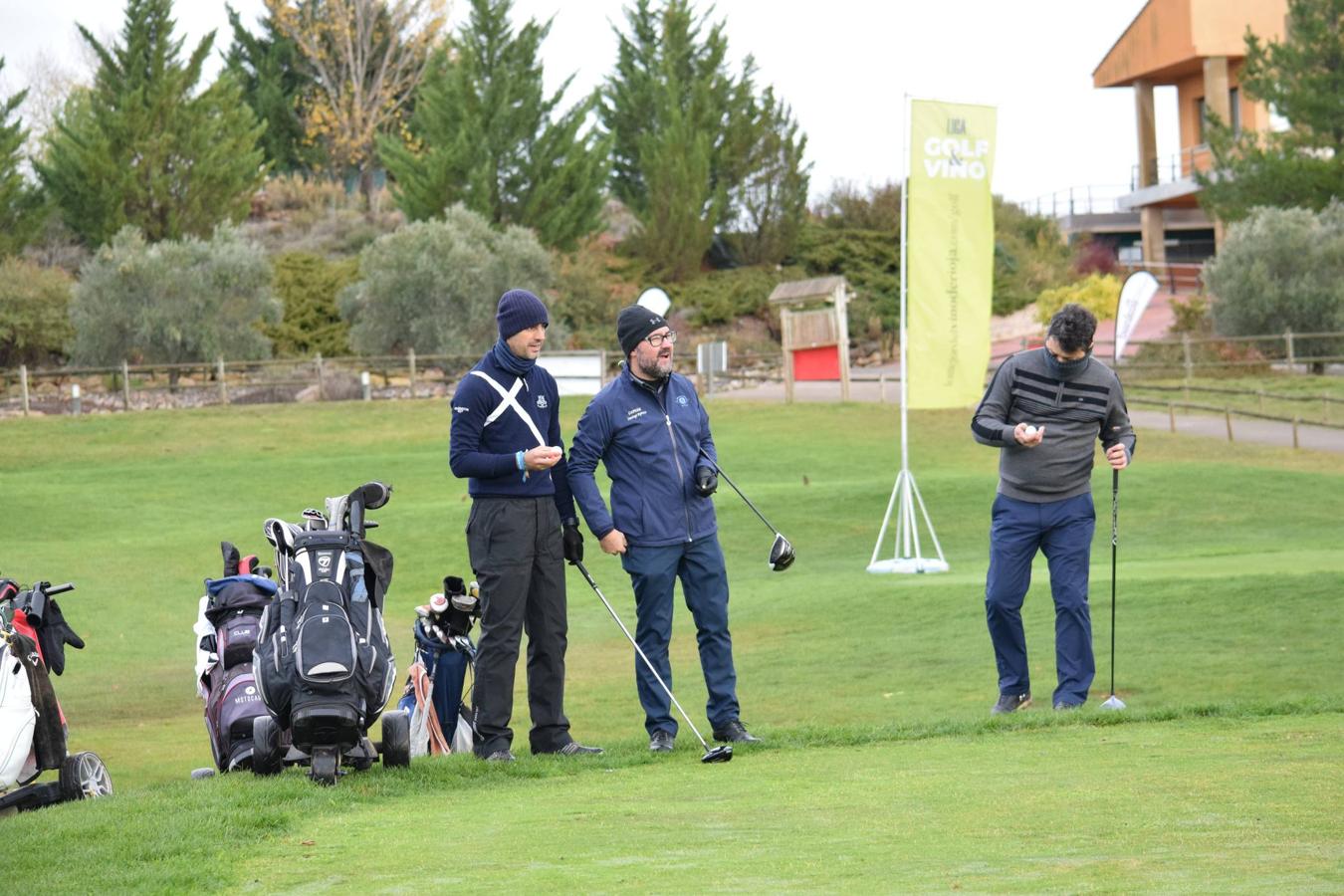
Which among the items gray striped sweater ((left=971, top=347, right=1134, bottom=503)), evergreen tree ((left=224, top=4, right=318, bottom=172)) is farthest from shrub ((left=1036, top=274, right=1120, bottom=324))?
gray striped sweater ((left=971, top=347, right=1134, bottom=503))

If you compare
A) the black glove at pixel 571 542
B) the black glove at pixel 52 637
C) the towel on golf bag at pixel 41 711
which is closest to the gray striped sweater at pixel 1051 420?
the black glove at pixel 571 542

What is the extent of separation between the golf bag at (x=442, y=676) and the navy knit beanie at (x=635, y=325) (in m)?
1.54

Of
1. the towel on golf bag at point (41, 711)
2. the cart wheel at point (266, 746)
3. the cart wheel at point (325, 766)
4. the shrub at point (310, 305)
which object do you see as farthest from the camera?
the shrub at point (310, 305)

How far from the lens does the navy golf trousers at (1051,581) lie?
9773mm

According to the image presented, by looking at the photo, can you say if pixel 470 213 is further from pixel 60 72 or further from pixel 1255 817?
pixel 1255 817

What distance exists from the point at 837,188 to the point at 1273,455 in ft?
115

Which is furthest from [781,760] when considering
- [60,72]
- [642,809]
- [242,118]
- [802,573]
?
[60,72]

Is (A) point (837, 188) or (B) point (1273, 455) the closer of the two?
(B) point (1273, 455)

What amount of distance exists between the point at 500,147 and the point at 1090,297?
17905mm

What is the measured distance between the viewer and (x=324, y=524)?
322 inches

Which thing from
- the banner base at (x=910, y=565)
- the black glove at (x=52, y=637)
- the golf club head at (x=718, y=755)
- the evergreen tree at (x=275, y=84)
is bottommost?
the banner base at (x=910, y=565)

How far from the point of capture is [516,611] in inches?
335

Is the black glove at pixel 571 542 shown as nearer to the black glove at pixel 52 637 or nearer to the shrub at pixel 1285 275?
the black glove at pixel 52 637

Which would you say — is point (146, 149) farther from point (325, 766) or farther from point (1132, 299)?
point (325, 766)
